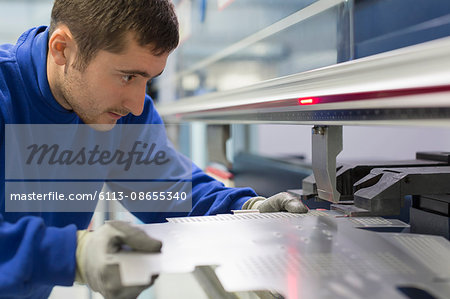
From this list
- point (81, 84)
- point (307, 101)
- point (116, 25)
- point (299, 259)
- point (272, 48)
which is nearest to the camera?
point (299, 259)

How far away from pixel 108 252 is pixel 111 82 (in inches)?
22.0

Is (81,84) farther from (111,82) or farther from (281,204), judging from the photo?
(281,204)

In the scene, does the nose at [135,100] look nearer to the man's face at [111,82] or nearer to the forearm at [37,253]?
the man's face at [111,82]

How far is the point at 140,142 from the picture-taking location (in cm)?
157

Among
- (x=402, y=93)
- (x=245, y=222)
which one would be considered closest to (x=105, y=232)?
(x=245, y=222)

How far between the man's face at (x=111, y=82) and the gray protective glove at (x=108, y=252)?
1.56 feet

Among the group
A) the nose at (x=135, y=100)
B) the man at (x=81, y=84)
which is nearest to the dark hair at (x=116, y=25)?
the man at (x=81, y=84)

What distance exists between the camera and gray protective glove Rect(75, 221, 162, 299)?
65 centimetres

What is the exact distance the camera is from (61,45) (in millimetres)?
1152

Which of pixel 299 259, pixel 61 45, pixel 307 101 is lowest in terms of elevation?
pixel 299 259

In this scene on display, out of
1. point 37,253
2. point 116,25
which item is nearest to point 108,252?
point 37,253

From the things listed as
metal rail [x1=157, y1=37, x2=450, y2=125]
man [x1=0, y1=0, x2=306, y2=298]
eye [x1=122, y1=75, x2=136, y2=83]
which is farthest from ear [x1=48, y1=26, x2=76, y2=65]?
metal rail [x1=157, y1=37, x2=450, y2=125]

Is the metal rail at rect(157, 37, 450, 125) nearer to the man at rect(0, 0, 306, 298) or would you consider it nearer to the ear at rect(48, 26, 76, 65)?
the man at rect(0, 0, 306, 298)

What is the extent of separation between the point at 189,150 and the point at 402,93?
257cm
